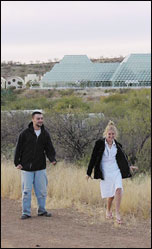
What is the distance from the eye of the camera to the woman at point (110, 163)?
5105mm

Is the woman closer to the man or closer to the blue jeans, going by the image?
the man

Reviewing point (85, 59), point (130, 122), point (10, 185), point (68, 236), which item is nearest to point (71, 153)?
point (130, 122)

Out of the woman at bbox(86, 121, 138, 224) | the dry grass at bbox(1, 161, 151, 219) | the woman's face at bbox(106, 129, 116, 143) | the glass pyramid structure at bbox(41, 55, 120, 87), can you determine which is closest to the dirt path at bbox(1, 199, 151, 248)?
the dry grass at bbox(1, 161, 151, 219)

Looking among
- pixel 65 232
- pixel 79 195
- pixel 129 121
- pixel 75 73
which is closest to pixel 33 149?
pixel 75 73

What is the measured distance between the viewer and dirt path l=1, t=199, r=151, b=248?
8461 millimetres

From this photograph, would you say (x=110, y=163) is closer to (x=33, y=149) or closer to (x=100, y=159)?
(x=100, y=159)

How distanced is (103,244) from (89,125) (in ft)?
28.0

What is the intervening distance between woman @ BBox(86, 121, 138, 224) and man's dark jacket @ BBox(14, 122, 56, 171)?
1.35 metres

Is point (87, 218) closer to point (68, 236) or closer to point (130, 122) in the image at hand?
point (68, 236)

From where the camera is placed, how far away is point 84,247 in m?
8.59

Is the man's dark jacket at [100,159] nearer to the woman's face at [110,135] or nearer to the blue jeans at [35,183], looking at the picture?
the woman's face at [110,135]

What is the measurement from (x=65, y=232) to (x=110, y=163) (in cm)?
448

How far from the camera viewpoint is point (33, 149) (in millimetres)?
6641

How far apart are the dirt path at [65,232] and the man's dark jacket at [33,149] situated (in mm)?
1637
